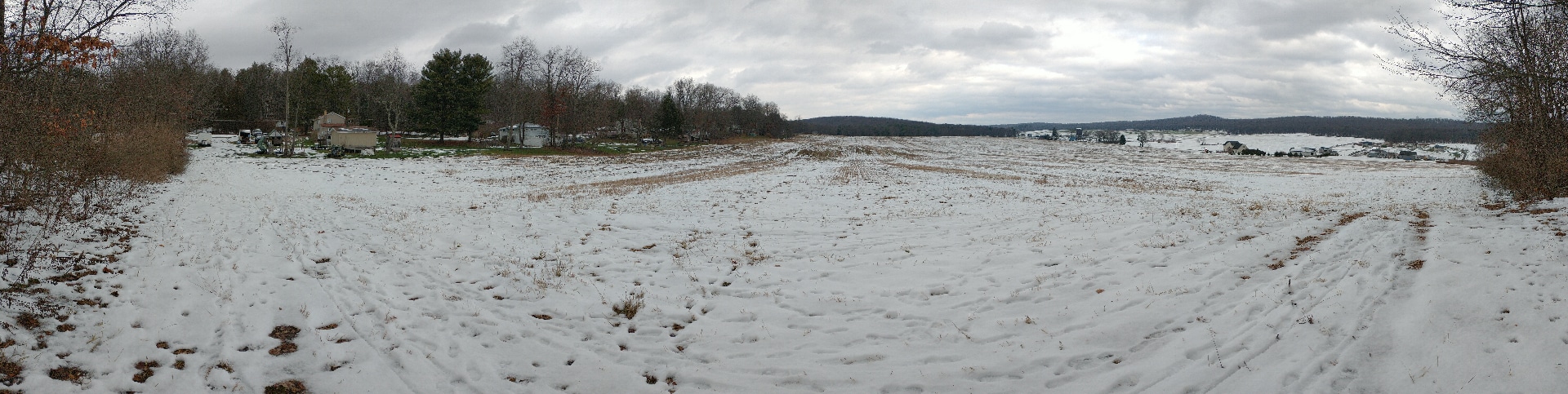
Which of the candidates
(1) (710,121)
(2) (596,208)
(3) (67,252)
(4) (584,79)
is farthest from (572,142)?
(3) (67,252)

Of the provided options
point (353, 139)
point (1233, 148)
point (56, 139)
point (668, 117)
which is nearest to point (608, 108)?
point (668, 117)

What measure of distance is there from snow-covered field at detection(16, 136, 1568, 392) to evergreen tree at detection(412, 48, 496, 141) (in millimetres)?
42521

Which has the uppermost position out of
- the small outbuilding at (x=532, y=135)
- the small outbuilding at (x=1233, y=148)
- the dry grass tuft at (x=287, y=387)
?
the small outbuilding at (x=1233, y=148)

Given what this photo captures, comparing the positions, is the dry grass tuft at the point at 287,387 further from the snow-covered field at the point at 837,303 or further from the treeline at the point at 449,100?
the treeline at the point at 449,100

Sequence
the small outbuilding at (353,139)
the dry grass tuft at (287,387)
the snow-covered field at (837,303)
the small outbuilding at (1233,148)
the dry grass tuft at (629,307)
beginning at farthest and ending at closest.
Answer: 1. the small outbuilding at (1233,148)
2. the small outbuilding at (353,139)
3. the dry grass tuft at (629,307)
4. the snow-covered field at (837,303)
5. the dry grass tuft at (287,387)

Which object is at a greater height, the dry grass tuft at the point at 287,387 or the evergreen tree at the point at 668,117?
the evergreen tree at the point at 668,117

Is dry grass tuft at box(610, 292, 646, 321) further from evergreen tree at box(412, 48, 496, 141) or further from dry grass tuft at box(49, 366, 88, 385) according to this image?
evergreen tree at box(412, 48, 496, 141)

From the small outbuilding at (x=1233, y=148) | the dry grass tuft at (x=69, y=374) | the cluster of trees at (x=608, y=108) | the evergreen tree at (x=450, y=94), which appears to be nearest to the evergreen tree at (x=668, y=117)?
the cluster of trees at (x=608, y=108)

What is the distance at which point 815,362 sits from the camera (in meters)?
6.17

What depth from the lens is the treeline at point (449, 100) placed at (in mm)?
53688

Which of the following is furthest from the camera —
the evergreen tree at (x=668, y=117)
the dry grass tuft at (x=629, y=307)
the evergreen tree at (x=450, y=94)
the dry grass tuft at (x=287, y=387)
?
the evergreen tree at (x=668, y=117)

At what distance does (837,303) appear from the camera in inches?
316

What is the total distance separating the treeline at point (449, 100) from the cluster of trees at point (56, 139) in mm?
20146

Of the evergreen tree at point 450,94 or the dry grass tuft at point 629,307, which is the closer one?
the dry grass tuft at point 629,307
